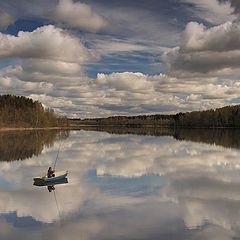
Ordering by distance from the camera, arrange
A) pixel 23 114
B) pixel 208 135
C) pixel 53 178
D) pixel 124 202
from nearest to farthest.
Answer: pixel 124 202, pixel 53 178, pixel 208 135, pixel 23 114

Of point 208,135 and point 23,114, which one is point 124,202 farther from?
point 23,114

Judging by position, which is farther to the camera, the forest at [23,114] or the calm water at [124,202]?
the forest at [23,114]

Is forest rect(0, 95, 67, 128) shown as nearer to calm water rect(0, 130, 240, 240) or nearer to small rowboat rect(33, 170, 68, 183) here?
calm water rect(0, 130, 240, 240)

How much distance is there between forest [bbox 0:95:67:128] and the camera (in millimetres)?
112488

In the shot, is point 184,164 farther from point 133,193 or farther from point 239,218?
point 239,218

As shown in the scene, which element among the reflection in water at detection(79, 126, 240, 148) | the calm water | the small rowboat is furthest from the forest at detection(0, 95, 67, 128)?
the small rowboat

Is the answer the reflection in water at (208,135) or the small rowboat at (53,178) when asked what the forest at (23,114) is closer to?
the reflection in water at (208,135)

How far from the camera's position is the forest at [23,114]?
11249 centimetres

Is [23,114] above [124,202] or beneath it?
above

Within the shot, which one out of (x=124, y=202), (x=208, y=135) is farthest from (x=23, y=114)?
(x=124, y=202)

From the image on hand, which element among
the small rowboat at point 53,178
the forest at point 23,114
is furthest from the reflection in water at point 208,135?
the small rowboat at point 53,178

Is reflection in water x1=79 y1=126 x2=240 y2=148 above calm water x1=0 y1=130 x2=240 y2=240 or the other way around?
above

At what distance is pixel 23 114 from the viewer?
12212cm

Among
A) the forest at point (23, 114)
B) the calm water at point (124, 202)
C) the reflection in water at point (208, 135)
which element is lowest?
the calm water at point (124, 202)
